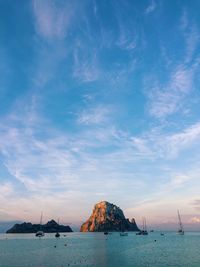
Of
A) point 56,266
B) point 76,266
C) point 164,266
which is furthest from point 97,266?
point 164,266

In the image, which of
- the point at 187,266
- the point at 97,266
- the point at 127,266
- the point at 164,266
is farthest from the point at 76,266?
the point at 187,266

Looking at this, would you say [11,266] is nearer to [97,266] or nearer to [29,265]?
[29,265]

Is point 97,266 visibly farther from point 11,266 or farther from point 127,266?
point 11,266

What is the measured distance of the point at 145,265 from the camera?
2953 inches

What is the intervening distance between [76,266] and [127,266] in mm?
13220

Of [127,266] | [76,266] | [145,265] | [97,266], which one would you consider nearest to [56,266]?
[76,266]

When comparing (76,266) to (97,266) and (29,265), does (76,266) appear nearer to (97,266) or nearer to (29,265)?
(97,266)

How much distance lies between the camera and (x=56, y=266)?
7444cm

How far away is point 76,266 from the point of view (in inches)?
2884

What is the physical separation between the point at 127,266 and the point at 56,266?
61.3 ft

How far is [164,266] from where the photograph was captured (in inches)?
2884

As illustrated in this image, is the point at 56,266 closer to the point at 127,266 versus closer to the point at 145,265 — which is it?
the point at 127,266

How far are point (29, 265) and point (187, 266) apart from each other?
41.8 m

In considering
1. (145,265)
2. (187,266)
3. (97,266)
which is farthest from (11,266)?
(187,266)
